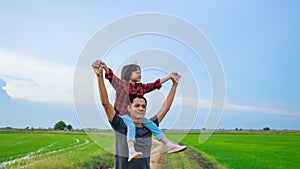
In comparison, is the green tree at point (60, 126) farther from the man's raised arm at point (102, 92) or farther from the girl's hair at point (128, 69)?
the man's raised arm at point (102, 92)

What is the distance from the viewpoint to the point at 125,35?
281 centimetres

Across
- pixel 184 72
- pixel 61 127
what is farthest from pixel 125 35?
pixel 61 127

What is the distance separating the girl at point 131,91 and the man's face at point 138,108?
0.08 meters

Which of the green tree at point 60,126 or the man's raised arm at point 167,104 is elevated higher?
the green tree at point 60,126

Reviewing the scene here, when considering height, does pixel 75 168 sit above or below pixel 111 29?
below

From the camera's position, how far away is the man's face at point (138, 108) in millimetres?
2729

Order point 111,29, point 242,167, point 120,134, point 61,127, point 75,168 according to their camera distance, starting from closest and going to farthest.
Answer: point 111,29 → point 120,134 → point 75,168 → point 242,167 → point 61,127

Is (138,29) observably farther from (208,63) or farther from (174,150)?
(174,150)

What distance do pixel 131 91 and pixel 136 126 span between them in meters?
0.28

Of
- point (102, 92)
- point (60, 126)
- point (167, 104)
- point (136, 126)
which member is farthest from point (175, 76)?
point (60, 126)

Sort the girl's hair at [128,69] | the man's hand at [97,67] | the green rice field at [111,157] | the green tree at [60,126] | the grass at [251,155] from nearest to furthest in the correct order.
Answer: the man's hand at [97,67], the girl's hair at [128,69], the green rice field at [111,157], the grass at [251,155], the green tree at [60,126]

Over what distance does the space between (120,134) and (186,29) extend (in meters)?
1.00

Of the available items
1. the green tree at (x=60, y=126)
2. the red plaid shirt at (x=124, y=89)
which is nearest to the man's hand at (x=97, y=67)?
the red plaid shirt at (x=124, y=89)

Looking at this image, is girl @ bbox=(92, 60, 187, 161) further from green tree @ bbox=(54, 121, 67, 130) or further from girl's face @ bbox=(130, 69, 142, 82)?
green tree @ bbox=(54, 121, 67, 130)
